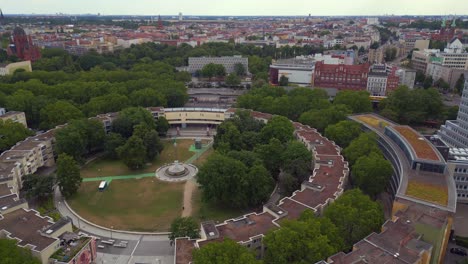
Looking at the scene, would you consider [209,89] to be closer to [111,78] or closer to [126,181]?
[111,78]

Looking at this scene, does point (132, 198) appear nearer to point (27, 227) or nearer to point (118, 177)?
point (118, 177)

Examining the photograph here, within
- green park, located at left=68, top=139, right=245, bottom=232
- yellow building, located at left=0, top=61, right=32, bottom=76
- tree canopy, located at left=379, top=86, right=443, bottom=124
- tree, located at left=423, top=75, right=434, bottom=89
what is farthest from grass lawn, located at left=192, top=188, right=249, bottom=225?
yellow building, located at left=0, top=61, right=32, bottom=76

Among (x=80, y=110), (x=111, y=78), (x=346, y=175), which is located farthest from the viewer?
(x=111, y=78)

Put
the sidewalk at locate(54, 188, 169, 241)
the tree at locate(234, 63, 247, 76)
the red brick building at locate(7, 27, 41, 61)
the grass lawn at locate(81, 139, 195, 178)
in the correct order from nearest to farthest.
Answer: the sidewalk at locate(54, 188, 169, 241) < the grass lawn at locate(81, 139, 195, 178) < the red brick building at locate(7, 27, 41, 61) < the tree at locate(234, 63, 247, 76)

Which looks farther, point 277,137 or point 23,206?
point 277,137

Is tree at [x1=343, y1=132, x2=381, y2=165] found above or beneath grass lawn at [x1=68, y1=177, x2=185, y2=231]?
above

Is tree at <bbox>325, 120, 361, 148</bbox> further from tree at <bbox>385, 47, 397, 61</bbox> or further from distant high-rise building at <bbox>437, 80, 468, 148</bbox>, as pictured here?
tree at <bbox>385, 47, 397, 61</bbox>

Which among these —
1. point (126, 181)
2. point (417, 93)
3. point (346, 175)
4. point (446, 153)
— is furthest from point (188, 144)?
point (417, 93)
